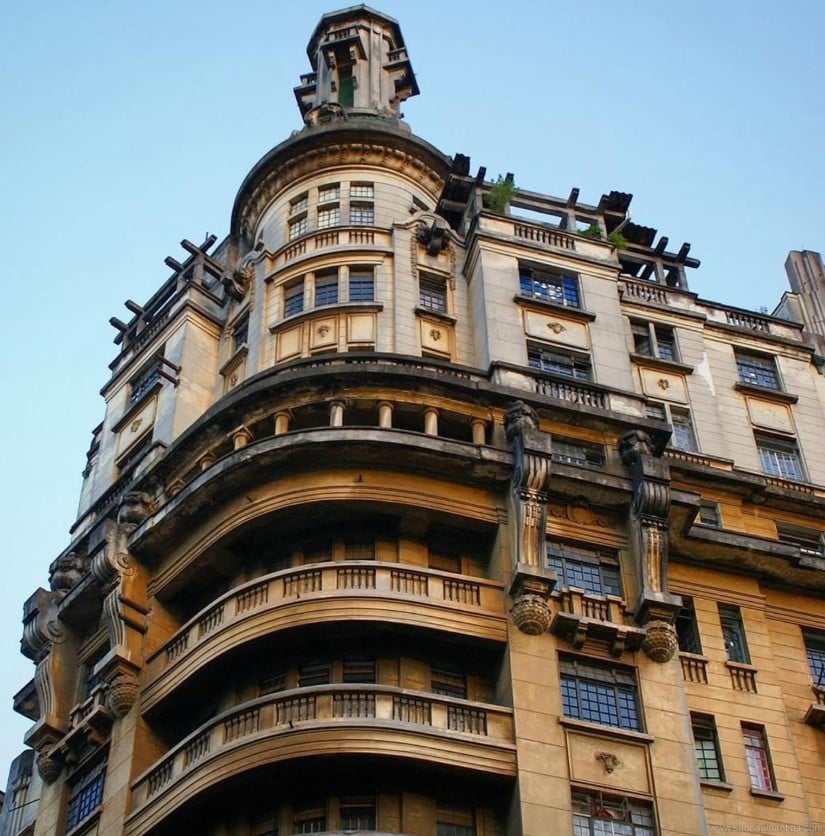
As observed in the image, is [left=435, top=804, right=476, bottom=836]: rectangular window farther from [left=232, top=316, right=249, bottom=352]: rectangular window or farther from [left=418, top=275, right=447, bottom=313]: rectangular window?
[left=232, top=316, right=249, bottom=352]: rectangular window

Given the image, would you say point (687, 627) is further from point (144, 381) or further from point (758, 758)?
point (144, 381)

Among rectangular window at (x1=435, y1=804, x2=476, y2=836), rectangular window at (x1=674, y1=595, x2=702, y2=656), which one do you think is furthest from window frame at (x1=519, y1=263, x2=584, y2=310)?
rectangular window at (x1=435, y1=804, x2=476, y2=836)

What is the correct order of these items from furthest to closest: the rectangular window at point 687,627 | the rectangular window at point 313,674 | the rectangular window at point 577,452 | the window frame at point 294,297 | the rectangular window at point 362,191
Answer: the rectangular window at point 362,191
the window frame at point 294,297
the rectangular window at point 577,452
the rectangular window at point 687,627
the rectangular window at point 313,674

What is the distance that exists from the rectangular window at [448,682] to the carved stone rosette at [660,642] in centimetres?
454

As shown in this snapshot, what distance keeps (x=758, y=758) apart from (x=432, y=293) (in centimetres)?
1728

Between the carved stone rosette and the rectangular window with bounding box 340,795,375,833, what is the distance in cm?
790

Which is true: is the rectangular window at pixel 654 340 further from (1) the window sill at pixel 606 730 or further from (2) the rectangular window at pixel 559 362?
(1) the window sill at pixel 606 730

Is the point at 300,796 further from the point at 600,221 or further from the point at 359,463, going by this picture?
the point at 600,221

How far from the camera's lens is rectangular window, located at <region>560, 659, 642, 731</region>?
34.1m

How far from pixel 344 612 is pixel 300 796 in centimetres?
426

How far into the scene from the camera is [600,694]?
114 ft

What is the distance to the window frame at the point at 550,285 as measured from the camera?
45250 millimetres

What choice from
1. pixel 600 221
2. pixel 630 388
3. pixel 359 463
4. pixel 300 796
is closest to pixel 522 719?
pixel 300 796

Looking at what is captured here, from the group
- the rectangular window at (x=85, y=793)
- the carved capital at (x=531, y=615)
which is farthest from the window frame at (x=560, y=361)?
the rectangular window at (x=85, y=793)
